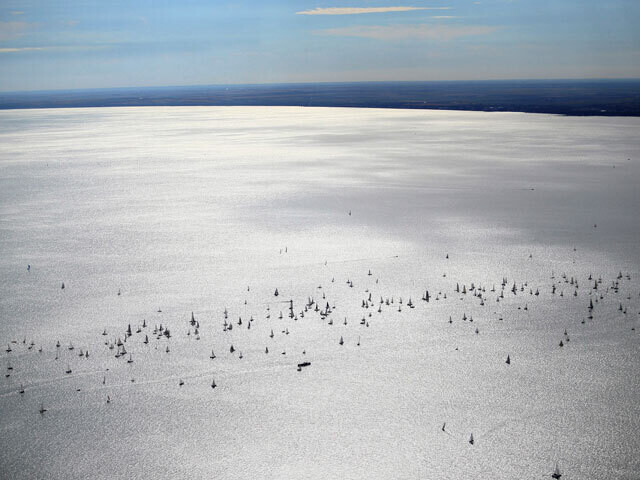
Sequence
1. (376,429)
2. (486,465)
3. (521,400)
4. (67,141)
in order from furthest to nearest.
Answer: (67,141), (521,400), (376,429), (486,465)

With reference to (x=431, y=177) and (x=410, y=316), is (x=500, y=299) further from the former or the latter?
(x=431, y=177)

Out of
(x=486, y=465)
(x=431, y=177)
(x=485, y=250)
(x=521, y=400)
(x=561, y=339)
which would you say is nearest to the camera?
(x=486, y=465)

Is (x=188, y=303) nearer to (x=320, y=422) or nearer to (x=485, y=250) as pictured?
(x=320, y=422)

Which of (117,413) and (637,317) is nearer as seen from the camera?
(117,413)

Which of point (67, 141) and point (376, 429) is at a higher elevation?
point (67, 141)

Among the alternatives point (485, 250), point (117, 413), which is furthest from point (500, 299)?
point (117, 413)

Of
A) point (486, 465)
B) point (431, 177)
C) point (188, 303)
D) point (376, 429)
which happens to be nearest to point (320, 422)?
point (376, 429)
